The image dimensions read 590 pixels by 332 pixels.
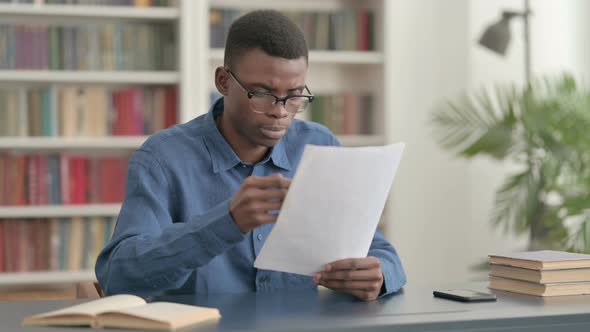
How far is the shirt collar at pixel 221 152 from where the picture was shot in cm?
204

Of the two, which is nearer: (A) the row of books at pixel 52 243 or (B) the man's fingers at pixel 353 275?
(B) the man's fingers at pixel 353 275

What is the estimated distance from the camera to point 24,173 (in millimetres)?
3986

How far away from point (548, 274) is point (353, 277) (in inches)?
15.7

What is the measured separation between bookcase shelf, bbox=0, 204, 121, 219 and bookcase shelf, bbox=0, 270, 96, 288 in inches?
9.9

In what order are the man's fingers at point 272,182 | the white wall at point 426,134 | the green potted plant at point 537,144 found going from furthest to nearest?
the white wall at point 426,134 < the green potted plant at point 537,144 < the man's fingers at point 272,182

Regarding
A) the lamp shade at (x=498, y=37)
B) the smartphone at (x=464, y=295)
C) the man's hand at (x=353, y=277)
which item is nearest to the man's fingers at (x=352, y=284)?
the man's hand at (x=353, y=277)

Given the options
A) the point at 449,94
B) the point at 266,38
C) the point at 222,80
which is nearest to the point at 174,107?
the point at 449,94

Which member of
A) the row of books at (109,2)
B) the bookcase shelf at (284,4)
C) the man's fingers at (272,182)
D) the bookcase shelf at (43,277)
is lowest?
the bookcase shelf at (43,277)

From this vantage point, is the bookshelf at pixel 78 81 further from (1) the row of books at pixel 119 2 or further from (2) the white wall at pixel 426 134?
Result: (2) the white wall at pixel 426 134

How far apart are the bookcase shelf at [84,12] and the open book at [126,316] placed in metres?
2.60

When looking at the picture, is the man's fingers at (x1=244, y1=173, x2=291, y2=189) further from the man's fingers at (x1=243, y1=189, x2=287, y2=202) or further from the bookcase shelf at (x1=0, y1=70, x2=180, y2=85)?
the bookcase shelf at (x1=0, y1=70, x2=180, y2=85)

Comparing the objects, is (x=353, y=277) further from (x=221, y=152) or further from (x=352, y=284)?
(x=221, y=152)

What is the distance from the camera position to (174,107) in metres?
4.11

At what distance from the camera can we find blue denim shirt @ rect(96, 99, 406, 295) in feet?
5.66
